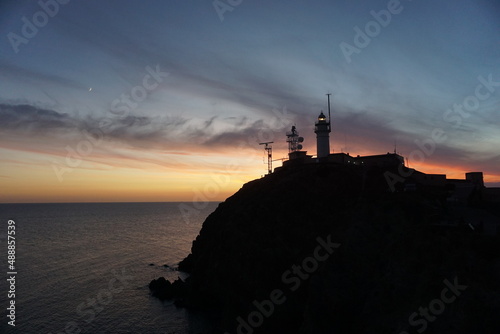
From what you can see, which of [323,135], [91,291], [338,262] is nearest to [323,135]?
[323,135]

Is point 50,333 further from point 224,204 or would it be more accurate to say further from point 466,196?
point 466,196

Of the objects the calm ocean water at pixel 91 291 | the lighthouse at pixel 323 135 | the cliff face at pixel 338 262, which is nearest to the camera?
the cliff face at pixel 338 262

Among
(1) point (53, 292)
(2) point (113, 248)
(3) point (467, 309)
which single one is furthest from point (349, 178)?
(2) point (113, 248)

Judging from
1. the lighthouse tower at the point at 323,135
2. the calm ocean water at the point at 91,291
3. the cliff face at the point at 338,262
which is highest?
the lighthouse tower at the point at 323,135

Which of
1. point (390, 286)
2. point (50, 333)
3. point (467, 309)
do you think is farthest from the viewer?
point (50, 333)

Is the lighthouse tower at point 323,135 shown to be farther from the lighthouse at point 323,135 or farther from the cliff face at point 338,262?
the cliff face at point 338,262

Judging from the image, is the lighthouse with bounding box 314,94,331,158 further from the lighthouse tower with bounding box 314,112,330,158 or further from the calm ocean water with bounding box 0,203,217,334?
the calm ocean water with bounding box 0,203,217,334

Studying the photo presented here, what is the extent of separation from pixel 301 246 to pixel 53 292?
41417 mm

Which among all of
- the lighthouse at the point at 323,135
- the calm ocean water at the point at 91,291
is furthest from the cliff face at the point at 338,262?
the lighthouse at the point at 323,135

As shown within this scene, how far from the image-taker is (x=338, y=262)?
32688 millimetres

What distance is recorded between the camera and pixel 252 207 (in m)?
46.8

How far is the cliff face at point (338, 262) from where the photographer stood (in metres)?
24.5

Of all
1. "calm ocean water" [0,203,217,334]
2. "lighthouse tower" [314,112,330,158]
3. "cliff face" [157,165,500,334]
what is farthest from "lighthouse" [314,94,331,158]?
"calm ocean water" [0,203,217,334]

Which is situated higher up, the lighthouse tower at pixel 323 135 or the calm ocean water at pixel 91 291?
the lighthouse tower at pixel 323 135
